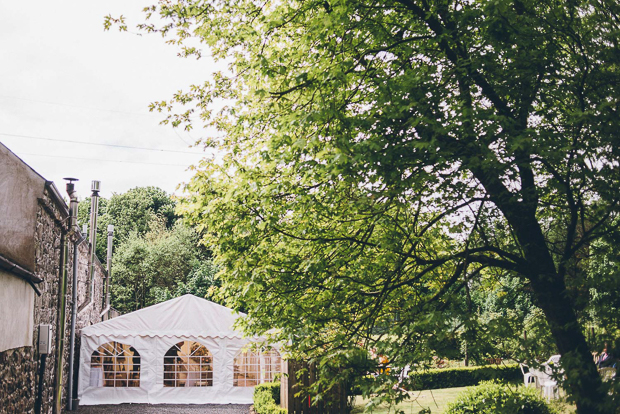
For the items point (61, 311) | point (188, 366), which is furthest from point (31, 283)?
point (188, 366)

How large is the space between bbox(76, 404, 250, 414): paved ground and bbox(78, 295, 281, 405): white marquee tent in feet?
1.59

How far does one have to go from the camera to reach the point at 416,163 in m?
5.62

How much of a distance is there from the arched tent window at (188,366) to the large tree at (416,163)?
40.6ft

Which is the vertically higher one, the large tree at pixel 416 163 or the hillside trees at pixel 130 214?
the hillside trees at pixel 130 214

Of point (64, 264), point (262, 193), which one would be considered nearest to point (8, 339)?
point (262, 193)

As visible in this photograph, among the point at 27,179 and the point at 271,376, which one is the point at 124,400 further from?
the point at 27,179

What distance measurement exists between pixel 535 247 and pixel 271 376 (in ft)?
48.2

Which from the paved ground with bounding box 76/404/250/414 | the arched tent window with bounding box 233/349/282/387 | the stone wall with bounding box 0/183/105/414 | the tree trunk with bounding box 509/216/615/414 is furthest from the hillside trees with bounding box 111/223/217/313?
the tree trunk with bounding box 509/216/615/414

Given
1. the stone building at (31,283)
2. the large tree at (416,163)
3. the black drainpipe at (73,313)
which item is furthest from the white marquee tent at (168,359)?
the large tree at (416,163)

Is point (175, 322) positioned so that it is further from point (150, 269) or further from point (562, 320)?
point (150, 269)

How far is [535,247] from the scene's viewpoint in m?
5.97

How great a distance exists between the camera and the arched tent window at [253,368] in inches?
725

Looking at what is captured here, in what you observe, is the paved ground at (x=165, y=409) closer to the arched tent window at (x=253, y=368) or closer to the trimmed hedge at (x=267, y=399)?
the trimmed hedge at (x=267, y=399)

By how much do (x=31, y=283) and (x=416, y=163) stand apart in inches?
244
